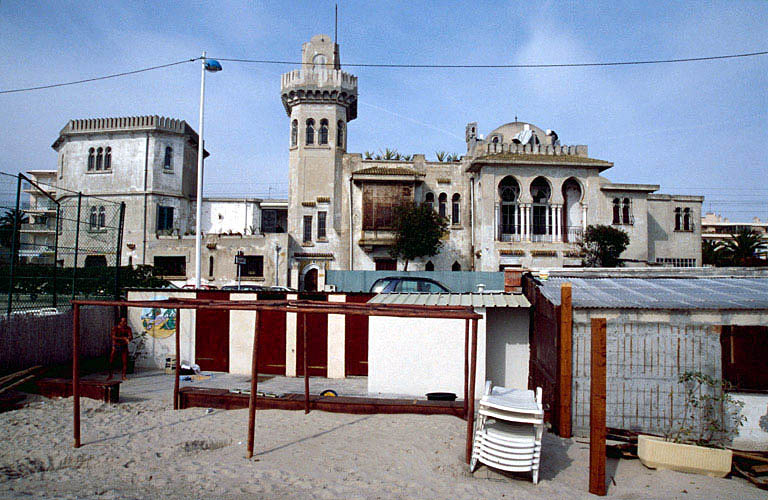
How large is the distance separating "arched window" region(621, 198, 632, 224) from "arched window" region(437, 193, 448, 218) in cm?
1197

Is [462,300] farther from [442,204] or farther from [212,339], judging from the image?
[442,204]

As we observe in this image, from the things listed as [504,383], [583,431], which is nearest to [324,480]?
[583,431]

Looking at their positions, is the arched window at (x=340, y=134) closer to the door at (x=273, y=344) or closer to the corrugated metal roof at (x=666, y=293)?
the door at (x=273, y=344)

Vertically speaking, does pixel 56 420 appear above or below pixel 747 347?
below

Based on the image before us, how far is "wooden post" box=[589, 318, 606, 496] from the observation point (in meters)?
6.69

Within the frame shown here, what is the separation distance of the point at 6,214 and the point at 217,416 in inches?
298

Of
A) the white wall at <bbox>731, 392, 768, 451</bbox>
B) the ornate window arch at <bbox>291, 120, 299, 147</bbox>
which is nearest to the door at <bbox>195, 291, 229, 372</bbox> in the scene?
the white wall at <bbox>731, 392, 768, 451</bbox>

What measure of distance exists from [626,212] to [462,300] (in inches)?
1077

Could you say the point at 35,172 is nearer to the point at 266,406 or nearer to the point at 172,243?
the point at 172,243

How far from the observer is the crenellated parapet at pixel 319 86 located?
35.7 metres

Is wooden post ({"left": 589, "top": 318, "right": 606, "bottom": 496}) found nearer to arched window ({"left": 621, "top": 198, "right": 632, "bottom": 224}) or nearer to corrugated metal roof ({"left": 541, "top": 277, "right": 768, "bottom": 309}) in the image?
corrugated metal roof ({"left": 541, "top": 277, "right": 768, "bottom": 309})

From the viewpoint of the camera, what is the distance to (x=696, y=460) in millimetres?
7660

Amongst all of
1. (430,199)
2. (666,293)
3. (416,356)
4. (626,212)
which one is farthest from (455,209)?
(666,293)

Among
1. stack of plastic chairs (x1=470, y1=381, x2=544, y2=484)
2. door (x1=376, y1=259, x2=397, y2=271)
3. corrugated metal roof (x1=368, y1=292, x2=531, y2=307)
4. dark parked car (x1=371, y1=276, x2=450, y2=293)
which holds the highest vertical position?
door (x1=376, y1=259, x2=397, y2=271)
